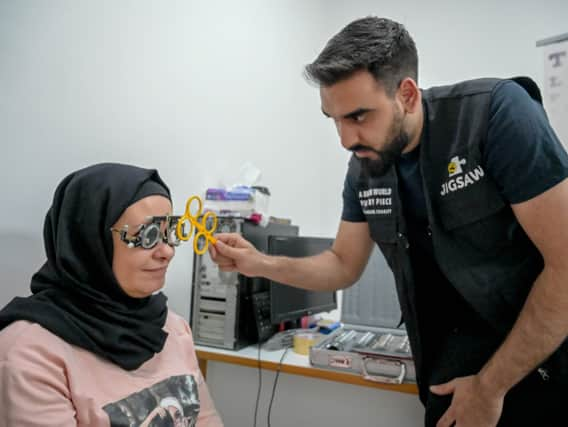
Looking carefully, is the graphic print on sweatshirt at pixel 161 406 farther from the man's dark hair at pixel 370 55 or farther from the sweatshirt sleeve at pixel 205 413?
the man's dark hair at pixel 370 55

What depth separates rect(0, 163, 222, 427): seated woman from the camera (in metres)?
0.78

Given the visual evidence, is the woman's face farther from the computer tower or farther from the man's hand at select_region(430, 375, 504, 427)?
the man's hand at select_region(430, 375, 504, 427)

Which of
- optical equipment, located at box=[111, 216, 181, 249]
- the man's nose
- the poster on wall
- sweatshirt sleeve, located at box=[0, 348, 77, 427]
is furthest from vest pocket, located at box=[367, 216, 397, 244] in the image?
the poster on wall

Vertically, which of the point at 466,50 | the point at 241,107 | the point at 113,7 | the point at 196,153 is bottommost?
the point at 196,153

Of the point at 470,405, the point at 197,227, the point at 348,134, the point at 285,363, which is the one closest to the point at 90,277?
the point at 197,227

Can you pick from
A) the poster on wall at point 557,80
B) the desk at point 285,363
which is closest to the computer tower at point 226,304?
the desk at point 285,363

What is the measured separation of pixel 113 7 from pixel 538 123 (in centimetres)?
128

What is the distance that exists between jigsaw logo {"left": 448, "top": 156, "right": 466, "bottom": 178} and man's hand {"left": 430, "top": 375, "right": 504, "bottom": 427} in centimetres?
49

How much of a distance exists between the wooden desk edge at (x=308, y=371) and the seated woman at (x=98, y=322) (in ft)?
1.54

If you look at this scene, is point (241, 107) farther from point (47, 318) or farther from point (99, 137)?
point (47, 318)

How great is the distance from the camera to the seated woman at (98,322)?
78 centimetres

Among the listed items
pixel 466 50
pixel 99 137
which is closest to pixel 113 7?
pixel 99 137

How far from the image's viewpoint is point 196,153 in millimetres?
1790

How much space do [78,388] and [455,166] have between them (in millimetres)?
979
